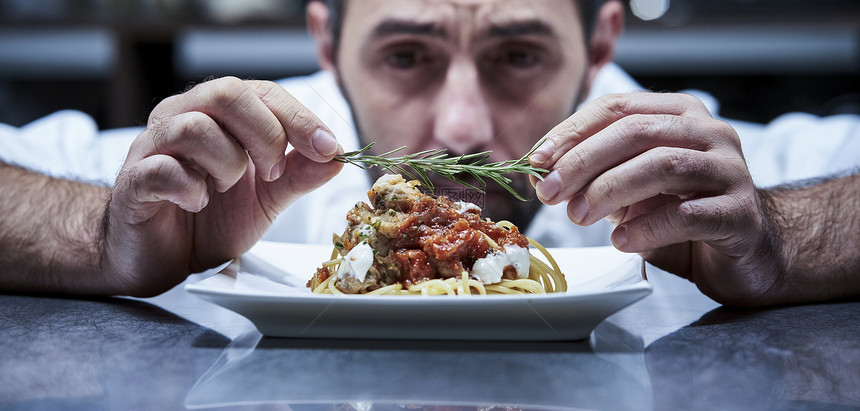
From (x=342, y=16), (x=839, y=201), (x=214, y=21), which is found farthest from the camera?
(x=214, y=21)

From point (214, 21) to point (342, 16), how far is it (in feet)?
4.82

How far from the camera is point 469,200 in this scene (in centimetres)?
115

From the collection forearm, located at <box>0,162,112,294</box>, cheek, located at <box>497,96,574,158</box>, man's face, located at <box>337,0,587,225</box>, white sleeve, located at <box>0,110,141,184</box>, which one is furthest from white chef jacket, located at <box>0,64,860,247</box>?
forearm, located at <box>0,162,112,294</box>

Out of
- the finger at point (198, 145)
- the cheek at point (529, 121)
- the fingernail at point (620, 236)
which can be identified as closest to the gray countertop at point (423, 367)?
the fingernail at point (620, 236)

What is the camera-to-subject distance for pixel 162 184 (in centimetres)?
99

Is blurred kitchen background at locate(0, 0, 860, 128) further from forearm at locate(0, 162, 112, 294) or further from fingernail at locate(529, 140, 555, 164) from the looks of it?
fingernail at locate(529, 140, 555, 164)

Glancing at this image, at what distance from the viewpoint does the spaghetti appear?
95 cm

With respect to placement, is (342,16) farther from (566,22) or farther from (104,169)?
(104,169)

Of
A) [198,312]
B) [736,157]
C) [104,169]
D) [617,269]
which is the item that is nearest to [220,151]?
[198,312]

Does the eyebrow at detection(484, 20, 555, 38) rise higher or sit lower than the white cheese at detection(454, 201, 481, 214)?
higher

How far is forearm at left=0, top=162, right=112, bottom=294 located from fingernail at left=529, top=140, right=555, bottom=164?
772mm

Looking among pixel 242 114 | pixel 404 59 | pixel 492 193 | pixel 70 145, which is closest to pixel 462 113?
pixel 404 59

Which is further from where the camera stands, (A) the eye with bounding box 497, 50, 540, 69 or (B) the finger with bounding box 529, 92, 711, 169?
(A) the eye with bounding box 497, 50, 540, 69

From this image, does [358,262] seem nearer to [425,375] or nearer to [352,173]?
[425,375]
